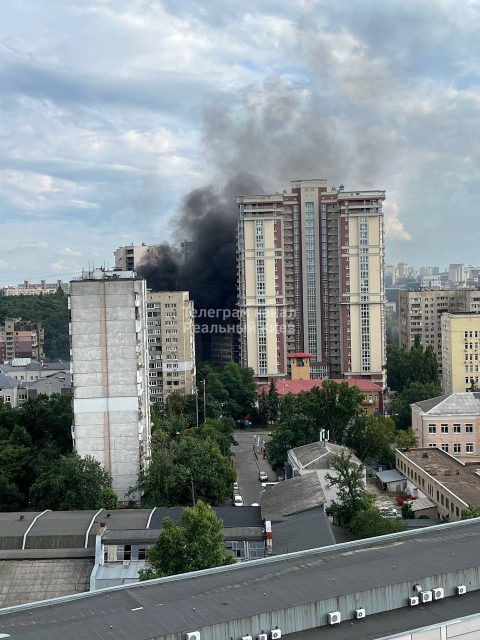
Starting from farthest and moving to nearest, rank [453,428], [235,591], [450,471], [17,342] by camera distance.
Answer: [17,342] < [453,428] < [450,471] < [235,591]

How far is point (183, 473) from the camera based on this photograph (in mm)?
16609

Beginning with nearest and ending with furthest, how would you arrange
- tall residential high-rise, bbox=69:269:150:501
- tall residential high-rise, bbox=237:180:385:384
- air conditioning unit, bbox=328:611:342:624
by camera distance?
air conditioning unit, bbox=328:611:342:624 → tall residential high-rise, bbox=69:269:150:501 → tall residential high-rise, bbox=237:180:385:384

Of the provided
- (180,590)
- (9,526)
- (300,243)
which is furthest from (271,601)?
(300,243)

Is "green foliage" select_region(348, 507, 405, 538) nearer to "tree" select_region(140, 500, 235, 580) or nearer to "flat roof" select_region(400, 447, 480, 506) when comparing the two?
"flat roof" select_region(400, 447, 480, 506)

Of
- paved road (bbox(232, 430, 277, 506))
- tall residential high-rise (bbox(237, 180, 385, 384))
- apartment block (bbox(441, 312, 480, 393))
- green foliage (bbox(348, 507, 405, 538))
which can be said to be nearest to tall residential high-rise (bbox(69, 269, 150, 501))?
paved road (bbox(232, 430, 277, 506))

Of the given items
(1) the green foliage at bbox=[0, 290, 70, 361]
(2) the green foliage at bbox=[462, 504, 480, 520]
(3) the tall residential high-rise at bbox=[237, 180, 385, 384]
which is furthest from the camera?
(1) the green foliage at bbox=[0, 290, 70, 361]

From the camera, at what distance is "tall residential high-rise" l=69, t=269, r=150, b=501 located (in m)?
18.4

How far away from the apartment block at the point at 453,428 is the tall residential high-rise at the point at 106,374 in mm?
8842

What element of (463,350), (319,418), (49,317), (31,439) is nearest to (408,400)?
(463,350)

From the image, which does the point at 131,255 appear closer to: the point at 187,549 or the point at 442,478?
the point at 442,478

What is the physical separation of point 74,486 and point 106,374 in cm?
273

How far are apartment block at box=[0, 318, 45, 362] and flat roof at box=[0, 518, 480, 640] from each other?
45.8 m

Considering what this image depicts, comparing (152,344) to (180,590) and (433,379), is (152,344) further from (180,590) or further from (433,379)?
(180,590)

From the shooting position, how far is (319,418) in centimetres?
2344
